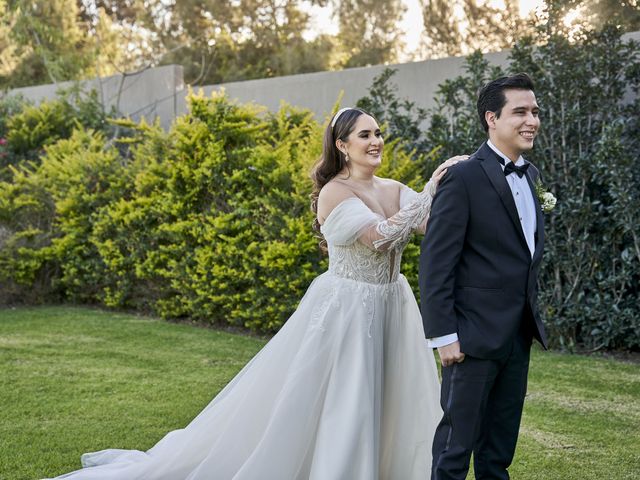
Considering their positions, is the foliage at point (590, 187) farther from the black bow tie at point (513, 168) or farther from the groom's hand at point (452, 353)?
the groom's hand at point (452, 353)

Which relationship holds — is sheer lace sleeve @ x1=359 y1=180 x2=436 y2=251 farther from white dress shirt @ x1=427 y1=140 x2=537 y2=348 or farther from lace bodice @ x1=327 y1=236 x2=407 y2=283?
white dress shirt @ x1=427 y1=140 x2=537 y2=348

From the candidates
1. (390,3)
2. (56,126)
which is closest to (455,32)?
(390,3)

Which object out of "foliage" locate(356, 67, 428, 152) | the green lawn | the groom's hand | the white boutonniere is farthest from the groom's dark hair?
"foliage" locate(356, 67, 428, 152)

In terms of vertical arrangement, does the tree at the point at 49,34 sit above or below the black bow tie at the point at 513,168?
above

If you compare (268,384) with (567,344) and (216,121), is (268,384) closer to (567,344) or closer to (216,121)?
(567,344)

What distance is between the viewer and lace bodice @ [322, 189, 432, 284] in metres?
3.71

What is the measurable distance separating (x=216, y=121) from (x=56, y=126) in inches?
213

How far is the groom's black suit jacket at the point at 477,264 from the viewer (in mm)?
3088

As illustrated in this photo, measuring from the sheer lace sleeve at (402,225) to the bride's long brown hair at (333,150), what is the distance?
0.46m

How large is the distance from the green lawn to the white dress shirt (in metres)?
1.76

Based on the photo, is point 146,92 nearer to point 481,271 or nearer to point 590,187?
point 590,187

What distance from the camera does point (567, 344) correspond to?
753cm

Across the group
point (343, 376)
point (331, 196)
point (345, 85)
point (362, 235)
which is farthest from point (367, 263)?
point (345, 85)

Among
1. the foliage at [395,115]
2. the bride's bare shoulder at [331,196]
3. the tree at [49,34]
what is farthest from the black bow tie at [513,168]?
the tree at [49,34]
